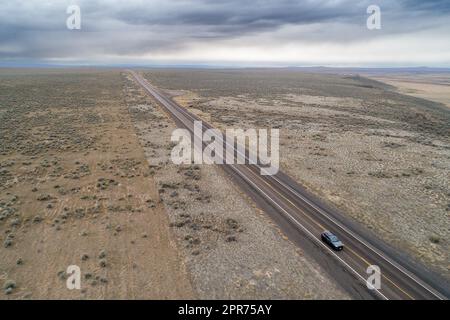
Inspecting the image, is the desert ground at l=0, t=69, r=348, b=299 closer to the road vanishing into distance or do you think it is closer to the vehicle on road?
the road vanishing into distance

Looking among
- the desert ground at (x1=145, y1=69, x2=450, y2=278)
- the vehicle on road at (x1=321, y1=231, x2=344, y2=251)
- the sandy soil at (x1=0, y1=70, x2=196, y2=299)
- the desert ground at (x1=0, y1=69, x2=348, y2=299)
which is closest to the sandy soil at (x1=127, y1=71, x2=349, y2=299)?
the desert ground at (x1=0, y1=69, x2=348, y2=299)

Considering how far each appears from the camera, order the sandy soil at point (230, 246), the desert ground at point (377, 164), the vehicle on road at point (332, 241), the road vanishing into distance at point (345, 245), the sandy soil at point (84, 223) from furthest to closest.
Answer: the desert ground at point (377, 164)
the vehicle on road at point (332, 241)
the road vanishing into distance at point (345, 245)
the sandy soil at point (230, 246)
the sandy soil at point (84, 223)

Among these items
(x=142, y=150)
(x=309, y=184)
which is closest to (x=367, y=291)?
(x=309, y=184)

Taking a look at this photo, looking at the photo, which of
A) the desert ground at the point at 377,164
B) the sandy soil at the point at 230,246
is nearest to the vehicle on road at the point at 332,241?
the sandy soil at the point at 230,246

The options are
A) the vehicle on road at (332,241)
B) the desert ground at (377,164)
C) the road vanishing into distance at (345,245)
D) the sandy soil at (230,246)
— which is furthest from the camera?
the desert ground at (377,164)

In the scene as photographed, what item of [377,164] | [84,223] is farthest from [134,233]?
[377,164]

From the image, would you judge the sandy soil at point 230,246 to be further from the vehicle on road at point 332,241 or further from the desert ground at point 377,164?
the desert ground at point 377,164
